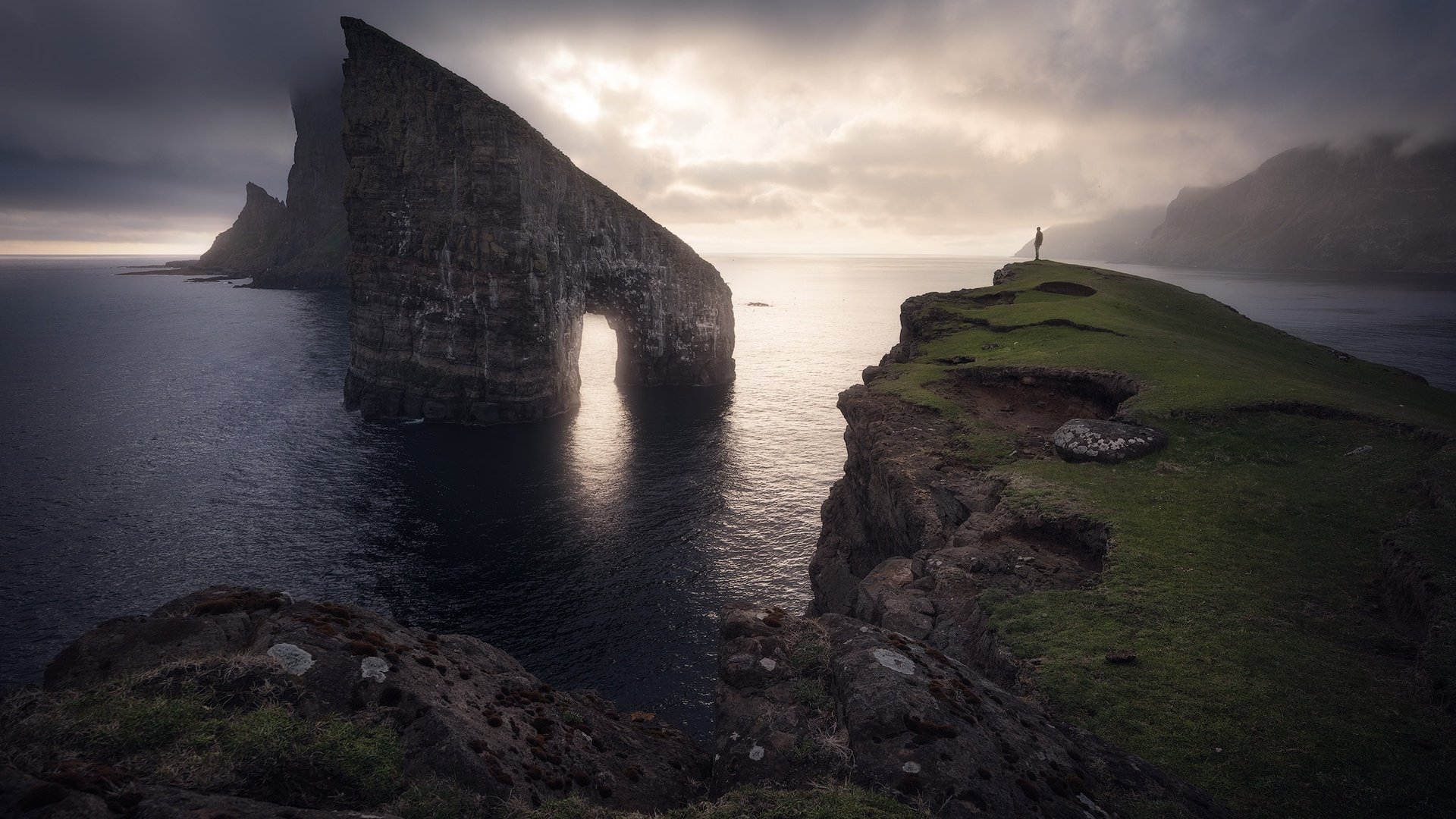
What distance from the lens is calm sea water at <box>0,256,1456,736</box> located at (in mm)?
34403

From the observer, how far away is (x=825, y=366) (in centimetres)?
10475

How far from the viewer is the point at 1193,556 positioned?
15945 millimetres

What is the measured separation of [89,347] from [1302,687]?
15581cm

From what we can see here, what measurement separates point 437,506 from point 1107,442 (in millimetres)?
45325

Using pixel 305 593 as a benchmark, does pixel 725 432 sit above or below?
above

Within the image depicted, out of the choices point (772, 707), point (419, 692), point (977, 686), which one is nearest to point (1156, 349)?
point (977, 686)

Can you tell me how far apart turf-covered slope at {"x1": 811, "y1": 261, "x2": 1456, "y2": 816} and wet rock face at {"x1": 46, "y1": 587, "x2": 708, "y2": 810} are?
8049mm

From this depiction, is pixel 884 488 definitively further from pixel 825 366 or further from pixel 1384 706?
pixel 825 366

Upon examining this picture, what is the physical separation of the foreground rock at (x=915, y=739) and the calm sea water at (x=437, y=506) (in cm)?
1935

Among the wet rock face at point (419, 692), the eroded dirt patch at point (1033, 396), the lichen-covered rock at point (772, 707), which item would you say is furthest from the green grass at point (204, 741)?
the eroded dirt patch at point (1033, 396)

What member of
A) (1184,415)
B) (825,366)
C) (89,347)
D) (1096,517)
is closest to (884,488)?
(1096,517)

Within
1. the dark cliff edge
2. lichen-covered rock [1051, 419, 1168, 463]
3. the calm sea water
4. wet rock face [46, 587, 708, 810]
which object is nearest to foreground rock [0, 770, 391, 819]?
the dark cliff edge

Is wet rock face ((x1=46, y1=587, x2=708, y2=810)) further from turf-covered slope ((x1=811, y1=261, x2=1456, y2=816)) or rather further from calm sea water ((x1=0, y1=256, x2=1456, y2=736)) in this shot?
calm sea water ((x1=0, y1=256, x2=1456, y2=736))

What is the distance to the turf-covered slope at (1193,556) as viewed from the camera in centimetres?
1050
